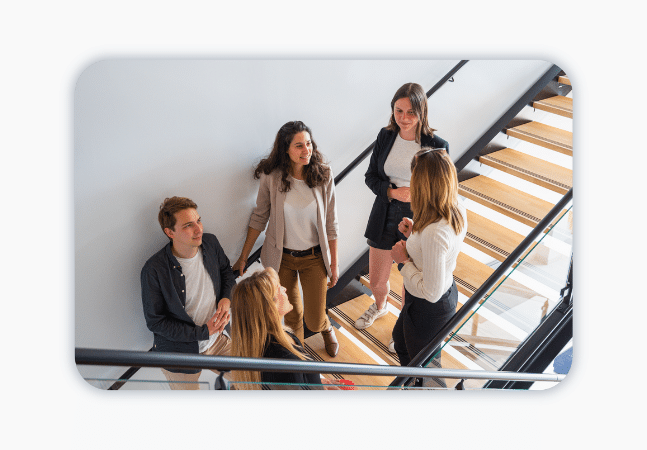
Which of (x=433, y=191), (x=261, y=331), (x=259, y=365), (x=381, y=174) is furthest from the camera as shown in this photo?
(x=381, y=174)

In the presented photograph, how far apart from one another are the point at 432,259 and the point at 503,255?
45cm

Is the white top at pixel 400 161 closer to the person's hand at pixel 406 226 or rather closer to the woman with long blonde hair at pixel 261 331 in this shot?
the person's hand at pixel 406 226

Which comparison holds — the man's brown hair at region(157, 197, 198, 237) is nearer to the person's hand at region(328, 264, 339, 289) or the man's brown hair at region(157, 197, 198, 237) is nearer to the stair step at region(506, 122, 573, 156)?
the person's hand at region(328, 264, 339, 289)

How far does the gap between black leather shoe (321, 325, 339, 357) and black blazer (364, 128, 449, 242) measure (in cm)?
48

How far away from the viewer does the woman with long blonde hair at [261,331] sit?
1.81 m

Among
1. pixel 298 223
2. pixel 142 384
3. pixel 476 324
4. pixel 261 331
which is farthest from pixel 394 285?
pixel 142 384

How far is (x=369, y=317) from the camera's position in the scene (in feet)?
6.85

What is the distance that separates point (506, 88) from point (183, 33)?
1.30 m

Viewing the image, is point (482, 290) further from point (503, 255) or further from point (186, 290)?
point (186, 290)

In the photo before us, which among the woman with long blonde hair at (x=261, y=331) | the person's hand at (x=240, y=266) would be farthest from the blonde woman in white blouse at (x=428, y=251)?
the person's hand at (x=240, y=266)

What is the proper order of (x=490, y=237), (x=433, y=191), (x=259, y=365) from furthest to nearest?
(x=490, y=237) < (x=433, y=191) < (x=259, y=365)

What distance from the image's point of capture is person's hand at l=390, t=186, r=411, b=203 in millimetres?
1949
